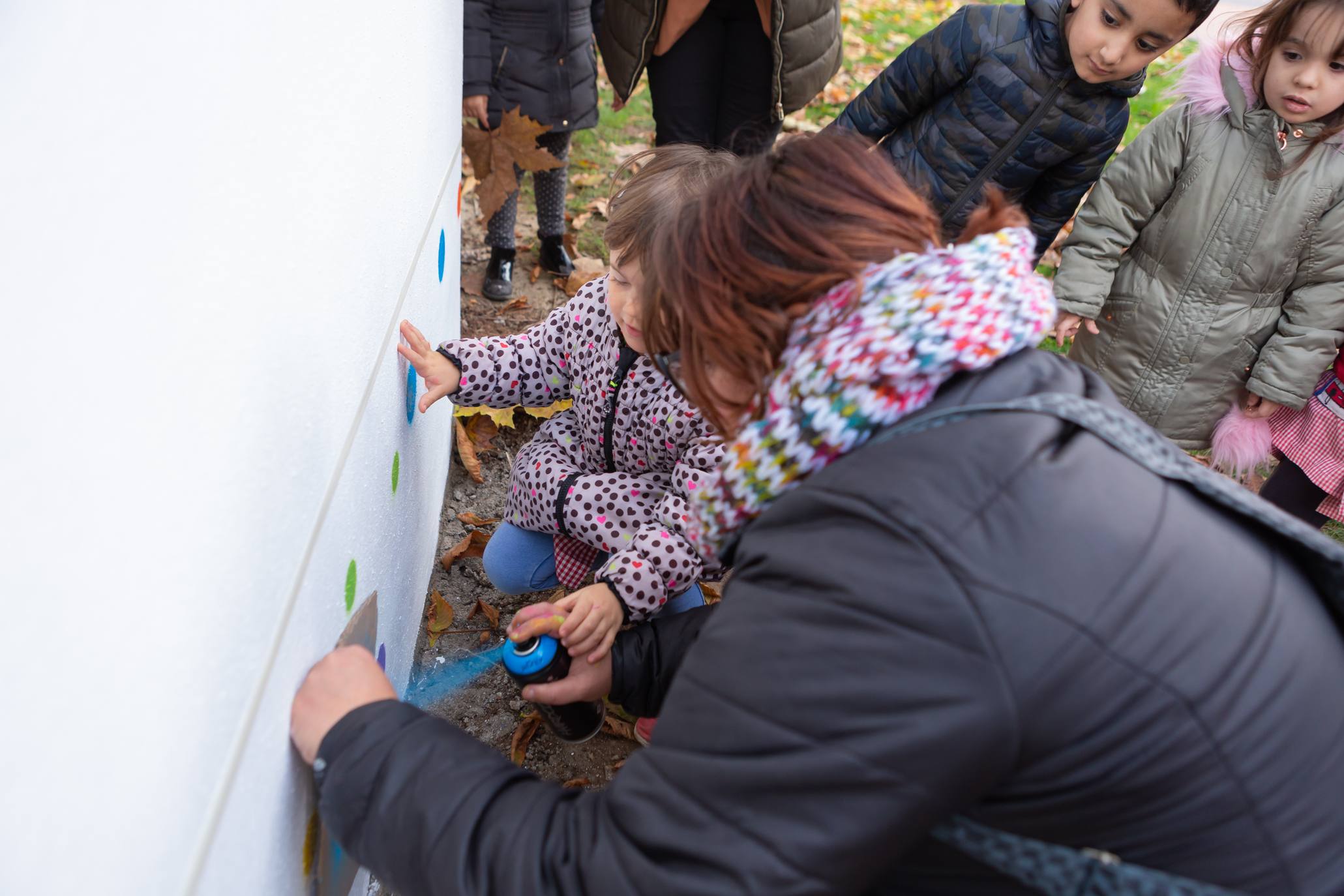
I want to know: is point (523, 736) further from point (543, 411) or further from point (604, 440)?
point (543, 411)

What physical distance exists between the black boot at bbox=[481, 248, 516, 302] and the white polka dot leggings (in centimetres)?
3

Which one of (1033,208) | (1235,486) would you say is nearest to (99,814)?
(1235,486)

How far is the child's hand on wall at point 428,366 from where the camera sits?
173 cm

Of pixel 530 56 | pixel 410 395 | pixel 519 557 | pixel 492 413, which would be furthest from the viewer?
pixel 530 56

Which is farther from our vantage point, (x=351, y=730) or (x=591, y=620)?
(x=591, y=620)

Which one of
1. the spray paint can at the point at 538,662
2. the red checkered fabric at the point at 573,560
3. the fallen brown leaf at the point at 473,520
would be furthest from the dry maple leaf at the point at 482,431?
the spray paint can at the point at 538,662

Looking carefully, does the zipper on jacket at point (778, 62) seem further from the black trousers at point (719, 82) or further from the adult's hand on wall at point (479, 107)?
the adult's hand on wall at point (479, 107)

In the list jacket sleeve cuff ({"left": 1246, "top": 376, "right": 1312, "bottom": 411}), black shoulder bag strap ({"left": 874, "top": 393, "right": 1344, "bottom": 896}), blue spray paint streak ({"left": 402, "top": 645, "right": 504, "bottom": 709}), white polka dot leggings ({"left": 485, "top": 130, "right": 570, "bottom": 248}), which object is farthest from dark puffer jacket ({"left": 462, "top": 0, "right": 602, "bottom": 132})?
black shoulder bag strap ({"left": 874, "top": 393, "right": 1344, "bottom": 896})

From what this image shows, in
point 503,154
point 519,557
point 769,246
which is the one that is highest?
point 769,246

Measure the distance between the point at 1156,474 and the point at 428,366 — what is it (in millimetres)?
1236

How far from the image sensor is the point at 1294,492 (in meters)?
2.76

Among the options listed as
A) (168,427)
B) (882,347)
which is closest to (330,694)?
(168,427)

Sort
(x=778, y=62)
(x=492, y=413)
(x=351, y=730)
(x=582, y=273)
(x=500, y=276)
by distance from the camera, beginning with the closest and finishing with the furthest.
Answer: (x=351, y=730), (x=492, y=413), (x=778, y=62), (x=500, y=276), (x=582, y=273)

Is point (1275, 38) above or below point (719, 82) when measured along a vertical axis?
above
